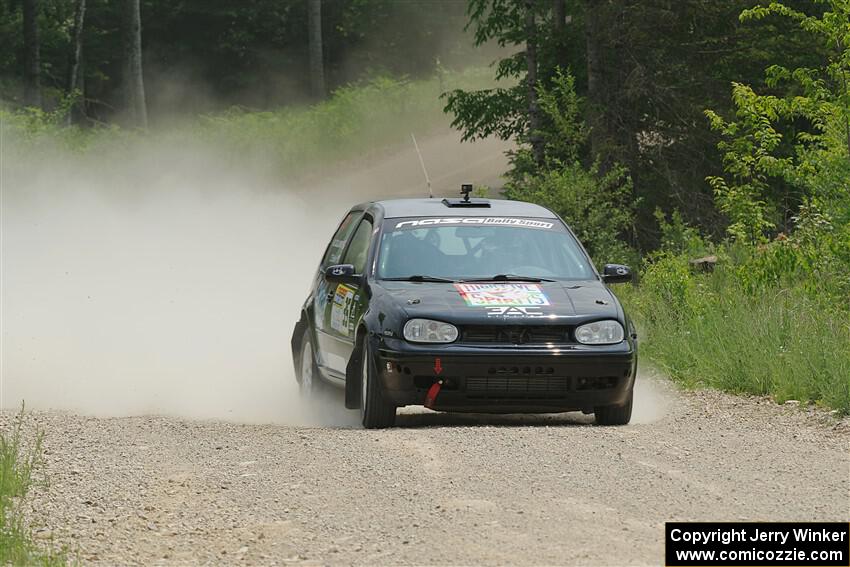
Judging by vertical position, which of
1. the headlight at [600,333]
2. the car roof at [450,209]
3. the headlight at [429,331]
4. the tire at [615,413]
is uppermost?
the car roof at [450,209]

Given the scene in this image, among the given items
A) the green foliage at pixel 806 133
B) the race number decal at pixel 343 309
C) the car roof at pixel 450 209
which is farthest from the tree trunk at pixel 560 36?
the race number decal at pixel 343 309

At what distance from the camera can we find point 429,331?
10.6 metres

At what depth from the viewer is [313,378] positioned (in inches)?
502

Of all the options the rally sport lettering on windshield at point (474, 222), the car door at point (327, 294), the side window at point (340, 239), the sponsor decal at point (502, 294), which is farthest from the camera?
the side window at point (340, 239)

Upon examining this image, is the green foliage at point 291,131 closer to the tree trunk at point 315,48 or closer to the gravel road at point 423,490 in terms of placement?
the tree trunk at point 315,48

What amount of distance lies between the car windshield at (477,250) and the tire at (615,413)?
3.92 feet

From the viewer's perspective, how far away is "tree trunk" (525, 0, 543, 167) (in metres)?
27.9

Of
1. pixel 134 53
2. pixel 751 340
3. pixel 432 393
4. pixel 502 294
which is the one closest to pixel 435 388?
pixel 432 393

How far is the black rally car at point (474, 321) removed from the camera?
34.5 ft

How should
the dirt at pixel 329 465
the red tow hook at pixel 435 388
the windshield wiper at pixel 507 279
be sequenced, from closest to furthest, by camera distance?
1. the dirt at pixel 329 465
2. the red tow hook at pixel 435 388
3. the windshield wiper at pixel 507 279

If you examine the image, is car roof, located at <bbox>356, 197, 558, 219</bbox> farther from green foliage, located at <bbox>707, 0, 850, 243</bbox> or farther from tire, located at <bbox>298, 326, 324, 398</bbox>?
green foliage, located at <bbox>707, 0, 850, 243</bbox>

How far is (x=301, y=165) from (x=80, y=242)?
13552 millimetres

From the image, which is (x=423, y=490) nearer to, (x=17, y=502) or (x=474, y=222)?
(x=17, y=502)

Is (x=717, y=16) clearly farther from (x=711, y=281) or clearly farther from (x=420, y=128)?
(x=420, y=128)
